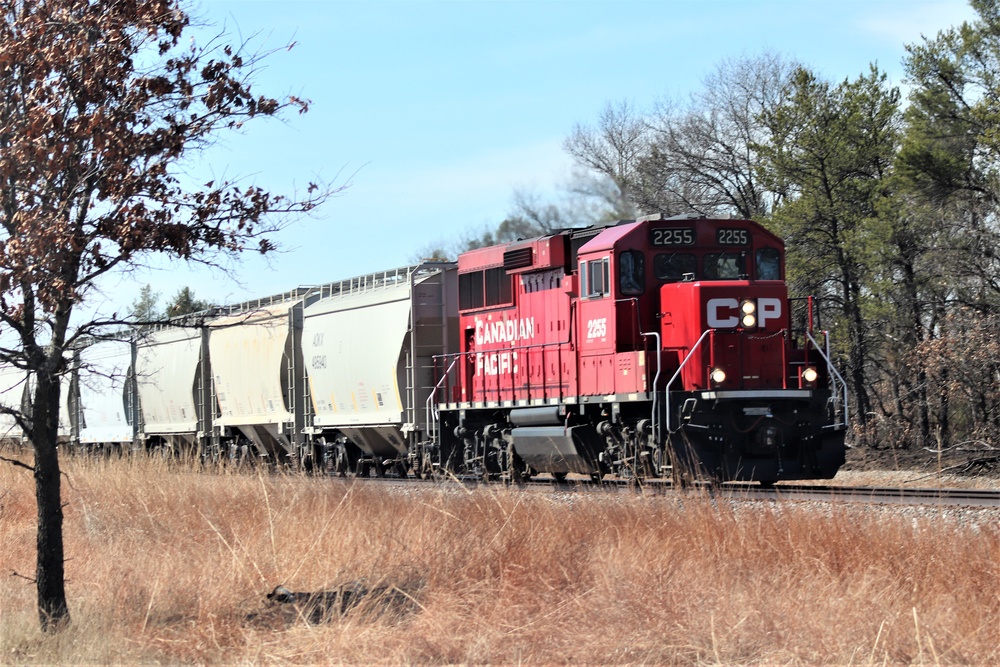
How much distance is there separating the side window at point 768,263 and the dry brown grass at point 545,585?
595cm

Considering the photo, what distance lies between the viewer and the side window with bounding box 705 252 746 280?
49.9 ft

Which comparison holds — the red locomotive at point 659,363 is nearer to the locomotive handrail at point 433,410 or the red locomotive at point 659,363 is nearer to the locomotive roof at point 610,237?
the locomotive roof at point 610,237

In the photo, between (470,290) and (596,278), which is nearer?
(596,278)

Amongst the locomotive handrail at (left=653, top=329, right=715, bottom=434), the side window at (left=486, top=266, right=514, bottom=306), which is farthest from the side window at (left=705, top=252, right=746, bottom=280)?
the side window at (left=486, top=266, right=514, bottom=306)

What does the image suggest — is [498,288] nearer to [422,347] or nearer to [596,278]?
[422,347]

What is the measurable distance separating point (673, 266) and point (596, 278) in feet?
3.40

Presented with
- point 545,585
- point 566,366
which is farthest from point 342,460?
point 545,585

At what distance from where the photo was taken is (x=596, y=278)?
15180 millimetres

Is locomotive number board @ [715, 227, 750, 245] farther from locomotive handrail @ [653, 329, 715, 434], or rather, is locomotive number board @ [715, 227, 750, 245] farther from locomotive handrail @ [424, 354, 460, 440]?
locomotive handrail @ [424, 354, 460, 440]

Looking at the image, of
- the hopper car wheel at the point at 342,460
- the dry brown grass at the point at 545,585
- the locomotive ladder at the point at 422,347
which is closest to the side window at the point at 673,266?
the locomotive ladder at the point at 422,347

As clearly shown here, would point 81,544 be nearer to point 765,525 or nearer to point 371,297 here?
point 765,525

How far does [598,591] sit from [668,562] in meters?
0.80

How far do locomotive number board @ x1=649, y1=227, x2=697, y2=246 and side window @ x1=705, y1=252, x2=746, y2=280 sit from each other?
0.35 m

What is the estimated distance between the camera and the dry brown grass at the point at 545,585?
6.63m
